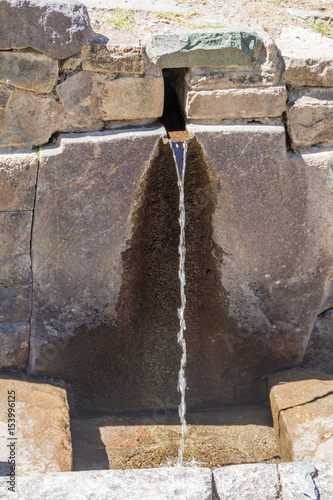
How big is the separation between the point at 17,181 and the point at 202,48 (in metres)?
1.04

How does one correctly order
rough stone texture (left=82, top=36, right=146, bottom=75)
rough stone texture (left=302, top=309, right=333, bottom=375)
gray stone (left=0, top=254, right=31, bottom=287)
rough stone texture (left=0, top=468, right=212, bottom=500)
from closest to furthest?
rough stone texture (left=0, top=468, right=212, bottom=500) < rough stone texture (left=82, top=36, right=146, bottom=75) < gray stone (left=0, top=254, right=31, bottom=287) < rough stone texture (left=302, top=309, right=333, bottom=375)

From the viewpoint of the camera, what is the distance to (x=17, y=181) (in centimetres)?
269

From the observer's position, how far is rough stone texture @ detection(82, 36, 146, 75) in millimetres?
2570

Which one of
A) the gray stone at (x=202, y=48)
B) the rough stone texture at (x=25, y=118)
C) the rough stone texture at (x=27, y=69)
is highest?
the gray stone at (x=202, y=48)

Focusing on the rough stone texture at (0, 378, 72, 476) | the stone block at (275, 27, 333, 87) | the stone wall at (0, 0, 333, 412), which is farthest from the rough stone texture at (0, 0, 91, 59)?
the rough stone texture at (0, 378, 72, 476)

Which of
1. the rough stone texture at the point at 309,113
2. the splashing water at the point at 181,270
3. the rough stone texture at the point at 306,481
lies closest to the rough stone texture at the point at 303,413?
the splashing water at the point at 181,270

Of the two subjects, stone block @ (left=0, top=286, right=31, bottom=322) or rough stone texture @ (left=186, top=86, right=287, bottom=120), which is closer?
rough stone texture @ (left=186, top=86, right=287, bottom=120)

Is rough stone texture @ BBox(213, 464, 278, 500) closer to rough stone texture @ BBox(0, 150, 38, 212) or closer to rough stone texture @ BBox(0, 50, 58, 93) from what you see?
rough stone texture @ BBox(0, 150, 38, 212)

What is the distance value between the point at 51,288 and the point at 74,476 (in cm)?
109

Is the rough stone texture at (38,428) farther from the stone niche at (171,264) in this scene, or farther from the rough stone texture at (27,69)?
the rough stone texture at (27,69)

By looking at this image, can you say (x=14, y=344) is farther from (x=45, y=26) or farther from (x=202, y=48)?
(x=202, y=48)

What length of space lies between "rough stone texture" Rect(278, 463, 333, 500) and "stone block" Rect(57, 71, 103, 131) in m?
1.70

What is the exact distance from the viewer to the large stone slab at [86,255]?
2.70 metres

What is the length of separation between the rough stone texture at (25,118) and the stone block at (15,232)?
0.33 metres
